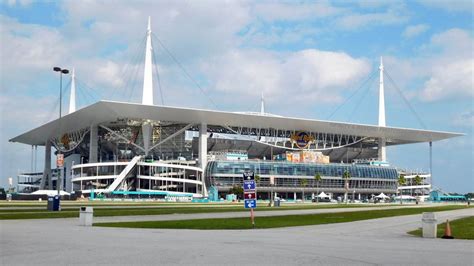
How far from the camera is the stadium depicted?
436 feet

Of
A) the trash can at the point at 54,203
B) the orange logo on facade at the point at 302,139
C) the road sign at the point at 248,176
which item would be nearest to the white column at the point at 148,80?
the orange logo on facade at the point at 302,139

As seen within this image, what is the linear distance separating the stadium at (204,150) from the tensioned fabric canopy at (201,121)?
239 millimetres

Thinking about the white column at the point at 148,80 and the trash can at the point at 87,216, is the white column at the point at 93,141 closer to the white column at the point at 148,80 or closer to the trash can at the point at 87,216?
the white column at the point at 148,80

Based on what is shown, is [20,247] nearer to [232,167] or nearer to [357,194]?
[232,167]

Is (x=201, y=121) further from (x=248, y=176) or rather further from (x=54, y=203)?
(x=248, y=176)

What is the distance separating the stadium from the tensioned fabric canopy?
0.24 meters

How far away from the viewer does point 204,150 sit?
5704 inches

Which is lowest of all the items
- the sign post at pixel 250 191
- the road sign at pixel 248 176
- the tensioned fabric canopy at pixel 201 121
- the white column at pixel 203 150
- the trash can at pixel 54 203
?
the trash can at pixel 54 203

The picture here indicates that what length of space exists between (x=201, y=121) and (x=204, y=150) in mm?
9749

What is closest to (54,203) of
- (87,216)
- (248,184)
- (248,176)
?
(87,216)

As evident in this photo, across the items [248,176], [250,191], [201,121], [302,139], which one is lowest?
[250,191]

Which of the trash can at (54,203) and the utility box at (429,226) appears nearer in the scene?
the utility box at (429,226)

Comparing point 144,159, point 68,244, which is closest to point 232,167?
point 144,159

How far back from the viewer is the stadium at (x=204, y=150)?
133000mm
